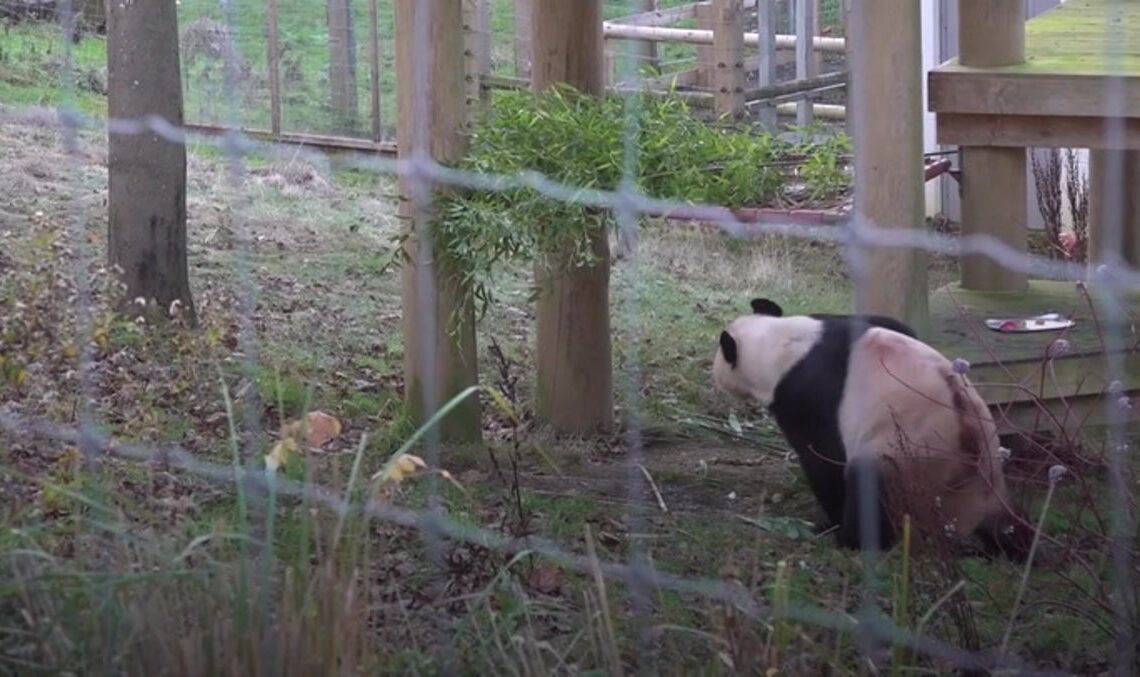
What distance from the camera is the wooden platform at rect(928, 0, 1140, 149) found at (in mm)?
5352

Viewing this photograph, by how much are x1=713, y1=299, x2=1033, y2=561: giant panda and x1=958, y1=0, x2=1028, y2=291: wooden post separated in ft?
3.95

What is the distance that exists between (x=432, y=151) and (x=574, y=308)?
1023mm

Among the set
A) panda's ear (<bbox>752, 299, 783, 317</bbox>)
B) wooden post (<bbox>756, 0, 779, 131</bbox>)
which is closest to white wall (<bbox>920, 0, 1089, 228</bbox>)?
wooden post (<bbox>756, 0, 779, 131</bbox>)

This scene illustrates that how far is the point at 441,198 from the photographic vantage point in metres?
5.03

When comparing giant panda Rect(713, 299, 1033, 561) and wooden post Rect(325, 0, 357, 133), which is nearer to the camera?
giant panda Rect(713, 299, 1033, 561)

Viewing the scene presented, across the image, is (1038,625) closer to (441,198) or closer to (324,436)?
(324,436)

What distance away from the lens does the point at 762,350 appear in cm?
541

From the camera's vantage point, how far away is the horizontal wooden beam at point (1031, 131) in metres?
5.42

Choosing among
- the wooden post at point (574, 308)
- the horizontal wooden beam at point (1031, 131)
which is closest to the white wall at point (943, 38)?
the horizontal wooden beam at point (1031, 131)

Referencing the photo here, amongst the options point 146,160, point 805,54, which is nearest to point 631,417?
point 146,160

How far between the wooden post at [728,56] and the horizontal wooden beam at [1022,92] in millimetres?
5611

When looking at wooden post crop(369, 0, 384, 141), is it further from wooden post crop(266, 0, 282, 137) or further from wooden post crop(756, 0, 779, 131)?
wooden post crop(756, 0, 779, 131)

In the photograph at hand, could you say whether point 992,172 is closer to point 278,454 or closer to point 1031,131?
point 1031,131

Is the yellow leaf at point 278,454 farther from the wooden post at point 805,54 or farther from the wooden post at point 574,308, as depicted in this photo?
the wooden post at point 805,54
